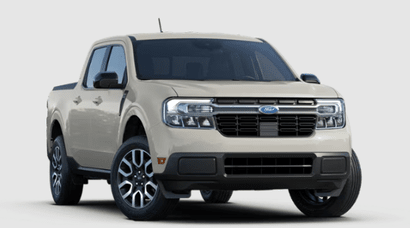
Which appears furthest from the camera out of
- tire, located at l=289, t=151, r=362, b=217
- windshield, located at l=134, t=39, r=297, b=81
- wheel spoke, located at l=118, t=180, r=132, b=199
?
windshield, located at l=134, t=39, r=297, b=81

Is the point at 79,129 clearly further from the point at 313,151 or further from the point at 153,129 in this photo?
the point at 313,151

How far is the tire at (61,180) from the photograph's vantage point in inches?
597

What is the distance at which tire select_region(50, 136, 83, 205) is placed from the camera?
15163mm

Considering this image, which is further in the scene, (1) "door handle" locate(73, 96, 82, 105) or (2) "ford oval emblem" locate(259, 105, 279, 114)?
(1) "door handle" locate(73, 96, 82, 105)

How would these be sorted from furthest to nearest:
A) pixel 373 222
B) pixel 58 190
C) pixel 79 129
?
pixel 58 190 → pixel 79 129 → pixel 373 222

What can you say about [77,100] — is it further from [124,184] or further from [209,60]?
[124,184]

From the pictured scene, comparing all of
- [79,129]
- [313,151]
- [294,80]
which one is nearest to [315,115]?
[313,151]

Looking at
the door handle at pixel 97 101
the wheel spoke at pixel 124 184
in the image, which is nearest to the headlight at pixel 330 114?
the wheel spoke at pixel 124 184

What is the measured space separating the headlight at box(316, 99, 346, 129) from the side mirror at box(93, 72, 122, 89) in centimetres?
260

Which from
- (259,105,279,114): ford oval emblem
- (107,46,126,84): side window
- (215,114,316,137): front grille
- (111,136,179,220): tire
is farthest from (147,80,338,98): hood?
(107,46,126,84): side window

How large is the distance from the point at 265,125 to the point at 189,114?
92 centimetres

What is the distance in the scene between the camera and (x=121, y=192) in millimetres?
12367

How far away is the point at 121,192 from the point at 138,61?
1798 mm

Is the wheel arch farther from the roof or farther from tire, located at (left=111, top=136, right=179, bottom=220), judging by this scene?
tire, located at (left=111, top=136, right=179, bottom=220)
